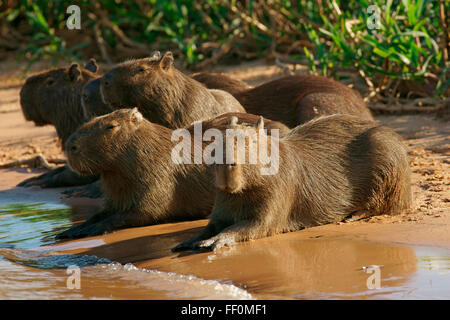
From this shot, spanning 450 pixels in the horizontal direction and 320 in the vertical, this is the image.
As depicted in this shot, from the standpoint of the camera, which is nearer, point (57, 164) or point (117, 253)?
point (117, 253)

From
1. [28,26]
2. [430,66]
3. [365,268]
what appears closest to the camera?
[365,268]

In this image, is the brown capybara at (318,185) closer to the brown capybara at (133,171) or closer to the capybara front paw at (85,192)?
the brown capybara at (133,171)

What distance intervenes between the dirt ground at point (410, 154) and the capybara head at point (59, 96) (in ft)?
2.33

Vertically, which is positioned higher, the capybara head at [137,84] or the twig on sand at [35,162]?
the capybara head at [137,84]

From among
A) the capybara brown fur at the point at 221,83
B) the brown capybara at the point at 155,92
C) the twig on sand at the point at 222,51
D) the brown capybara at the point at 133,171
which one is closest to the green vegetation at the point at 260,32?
the twig on sand at the point at 222,51

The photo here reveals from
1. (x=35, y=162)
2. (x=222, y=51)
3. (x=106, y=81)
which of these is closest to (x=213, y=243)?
(x=106, y=81)

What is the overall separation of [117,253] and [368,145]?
6.17 ft

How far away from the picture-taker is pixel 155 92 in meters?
6.35

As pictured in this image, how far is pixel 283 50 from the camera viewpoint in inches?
412

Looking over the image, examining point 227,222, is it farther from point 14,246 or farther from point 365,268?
point 14,246

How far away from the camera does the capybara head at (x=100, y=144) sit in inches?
212

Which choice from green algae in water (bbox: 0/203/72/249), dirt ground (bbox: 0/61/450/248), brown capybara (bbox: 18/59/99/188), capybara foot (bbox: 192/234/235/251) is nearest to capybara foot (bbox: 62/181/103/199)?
dirt ground (bbox: 0/61/450/248)

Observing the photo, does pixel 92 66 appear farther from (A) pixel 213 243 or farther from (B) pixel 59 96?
(A) pixel 213 243

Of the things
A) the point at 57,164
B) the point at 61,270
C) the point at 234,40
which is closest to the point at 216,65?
the point at 234,40
